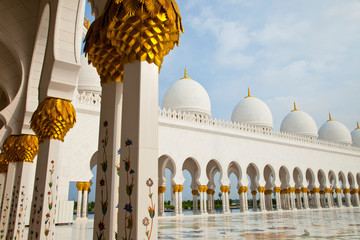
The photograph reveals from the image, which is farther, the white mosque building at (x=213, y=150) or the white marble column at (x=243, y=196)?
the white marble column at (x=243, y=196)

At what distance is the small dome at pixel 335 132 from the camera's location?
20.1 metres

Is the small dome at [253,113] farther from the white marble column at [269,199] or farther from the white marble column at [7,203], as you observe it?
the white marble column at [7,203]

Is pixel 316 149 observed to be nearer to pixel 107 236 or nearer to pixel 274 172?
pixel 274 172

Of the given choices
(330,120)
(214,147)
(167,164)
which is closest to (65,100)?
(214,147)

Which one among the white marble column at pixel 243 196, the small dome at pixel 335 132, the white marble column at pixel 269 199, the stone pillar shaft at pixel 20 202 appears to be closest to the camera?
the stone pillar shaft at pixel 20 202

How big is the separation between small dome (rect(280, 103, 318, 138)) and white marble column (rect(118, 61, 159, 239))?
1855 cm

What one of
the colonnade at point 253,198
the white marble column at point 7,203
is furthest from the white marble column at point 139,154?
the colonnade at point 253,198

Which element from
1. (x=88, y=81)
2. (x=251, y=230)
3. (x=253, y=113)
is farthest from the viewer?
(x=253, y=113)

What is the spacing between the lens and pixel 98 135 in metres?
6.10

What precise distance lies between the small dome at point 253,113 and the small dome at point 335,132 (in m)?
6.42

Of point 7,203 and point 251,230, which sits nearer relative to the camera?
point 251,230

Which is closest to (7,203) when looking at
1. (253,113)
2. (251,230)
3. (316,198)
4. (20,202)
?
(20,202)

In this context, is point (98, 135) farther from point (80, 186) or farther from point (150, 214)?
point (150, 214)

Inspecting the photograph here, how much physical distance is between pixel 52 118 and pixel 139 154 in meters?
2.40
